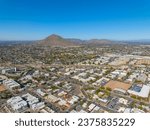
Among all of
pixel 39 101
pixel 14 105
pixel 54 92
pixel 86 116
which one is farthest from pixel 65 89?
pixel 86 116

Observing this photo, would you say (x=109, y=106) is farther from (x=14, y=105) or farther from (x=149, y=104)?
(x=14, y=105)

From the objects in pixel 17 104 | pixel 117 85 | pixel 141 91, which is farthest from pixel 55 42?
pixel 17 104

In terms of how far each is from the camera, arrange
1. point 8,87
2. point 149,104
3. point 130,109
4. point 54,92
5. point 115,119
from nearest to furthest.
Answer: point 115,119 → point 130,109 → point 149,104 → point 54,92 → point 8,87

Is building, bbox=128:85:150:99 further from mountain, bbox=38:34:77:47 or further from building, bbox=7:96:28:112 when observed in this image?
mountain, bbox=38:34:77:47

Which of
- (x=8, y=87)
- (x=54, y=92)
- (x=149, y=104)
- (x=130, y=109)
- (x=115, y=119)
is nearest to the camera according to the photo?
(x=115, y=119)

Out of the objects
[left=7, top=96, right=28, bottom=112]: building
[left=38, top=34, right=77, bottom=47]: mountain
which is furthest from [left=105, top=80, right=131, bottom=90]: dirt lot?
[left=38, top=34, right=77, bottom=47]: mountain

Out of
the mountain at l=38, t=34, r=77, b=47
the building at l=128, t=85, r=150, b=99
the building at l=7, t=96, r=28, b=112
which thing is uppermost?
the mountain at l=38, t=34, r=77, b=47

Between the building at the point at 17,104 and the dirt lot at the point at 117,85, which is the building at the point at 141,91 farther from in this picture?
the building at the point at 17,104

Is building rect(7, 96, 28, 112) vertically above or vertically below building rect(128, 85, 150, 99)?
below

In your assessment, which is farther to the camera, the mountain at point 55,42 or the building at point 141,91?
the mountain at point 55,42

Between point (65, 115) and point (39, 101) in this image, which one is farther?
point (39, 101)

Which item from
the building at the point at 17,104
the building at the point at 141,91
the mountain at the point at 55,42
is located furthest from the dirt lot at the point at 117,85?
the mountain at the point at 55,42
